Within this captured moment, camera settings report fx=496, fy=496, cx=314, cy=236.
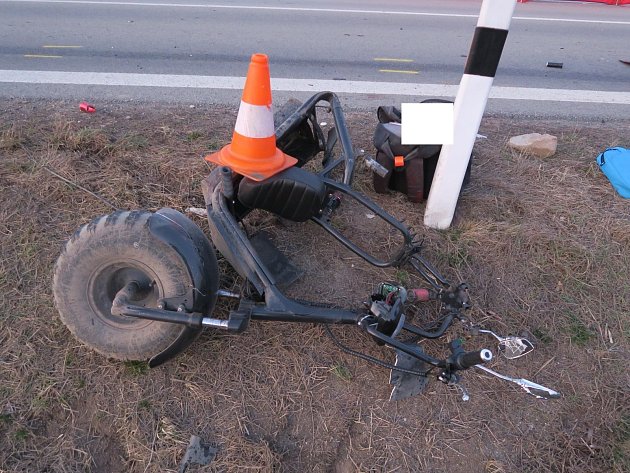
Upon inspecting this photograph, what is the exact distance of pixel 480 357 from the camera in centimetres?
227

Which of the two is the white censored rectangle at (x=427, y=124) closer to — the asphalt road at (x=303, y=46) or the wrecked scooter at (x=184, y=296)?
the wrecked scooter at (x=184, y=296)

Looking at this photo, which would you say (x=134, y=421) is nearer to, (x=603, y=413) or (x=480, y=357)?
(x=480, y=357)

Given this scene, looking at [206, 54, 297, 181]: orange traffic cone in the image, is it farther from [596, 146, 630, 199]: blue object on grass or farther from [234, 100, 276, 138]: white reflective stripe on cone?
[596, 146, 630, 199]: blue object on grass

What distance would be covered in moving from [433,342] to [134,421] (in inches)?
66.4

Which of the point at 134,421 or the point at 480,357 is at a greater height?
the point at 480,357

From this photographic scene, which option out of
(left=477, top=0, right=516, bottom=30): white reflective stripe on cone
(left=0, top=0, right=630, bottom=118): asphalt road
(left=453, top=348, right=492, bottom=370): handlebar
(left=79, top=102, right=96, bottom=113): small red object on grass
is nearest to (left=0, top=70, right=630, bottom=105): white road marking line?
(left=0, top=0, right=630, bottom=118): asphalt road

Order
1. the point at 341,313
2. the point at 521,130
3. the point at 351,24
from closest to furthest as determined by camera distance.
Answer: the point at 341,313 → the point at 521,130 → the point at 351,24

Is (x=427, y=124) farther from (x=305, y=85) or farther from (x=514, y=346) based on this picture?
(x=305, y=85)

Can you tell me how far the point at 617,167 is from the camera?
4223 mm

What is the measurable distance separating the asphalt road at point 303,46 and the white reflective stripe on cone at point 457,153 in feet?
8.86

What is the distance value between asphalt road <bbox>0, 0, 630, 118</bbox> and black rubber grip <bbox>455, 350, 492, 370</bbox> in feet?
13.5

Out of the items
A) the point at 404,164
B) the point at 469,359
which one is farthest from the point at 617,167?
the point at 469,359

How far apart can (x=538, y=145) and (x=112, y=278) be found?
382cm

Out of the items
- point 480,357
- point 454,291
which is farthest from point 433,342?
point 480,357
